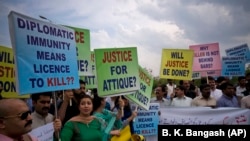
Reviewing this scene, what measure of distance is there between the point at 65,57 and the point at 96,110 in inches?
45.1

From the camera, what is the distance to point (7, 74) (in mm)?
4883

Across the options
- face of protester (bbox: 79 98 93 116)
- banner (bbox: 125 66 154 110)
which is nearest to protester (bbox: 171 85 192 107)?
banner (bbox: 125 66 154 110)

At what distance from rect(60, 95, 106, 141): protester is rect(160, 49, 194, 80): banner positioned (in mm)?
5149

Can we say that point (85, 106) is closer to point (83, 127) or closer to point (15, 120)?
point (83, 127)

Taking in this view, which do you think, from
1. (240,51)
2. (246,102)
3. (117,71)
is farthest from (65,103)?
(240,51)

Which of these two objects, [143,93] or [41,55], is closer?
[41,55]

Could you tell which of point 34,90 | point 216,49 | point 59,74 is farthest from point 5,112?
point 216,49

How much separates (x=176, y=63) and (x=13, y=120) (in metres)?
7.35

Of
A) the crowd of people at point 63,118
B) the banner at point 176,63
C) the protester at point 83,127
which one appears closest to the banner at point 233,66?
the banner at point 176,63

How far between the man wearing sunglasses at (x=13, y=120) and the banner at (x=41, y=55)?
91 cm

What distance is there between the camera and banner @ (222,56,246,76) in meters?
12.1

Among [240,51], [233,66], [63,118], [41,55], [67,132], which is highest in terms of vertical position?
[240,51]

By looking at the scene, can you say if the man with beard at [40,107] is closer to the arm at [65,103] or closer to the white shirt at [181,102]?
the arm at [65,103]

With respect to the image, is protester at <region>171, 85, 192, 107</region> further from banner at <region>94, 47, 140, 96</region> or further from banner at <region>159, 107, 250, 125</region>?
banner at <region>94, 47, 140, 96</region>
